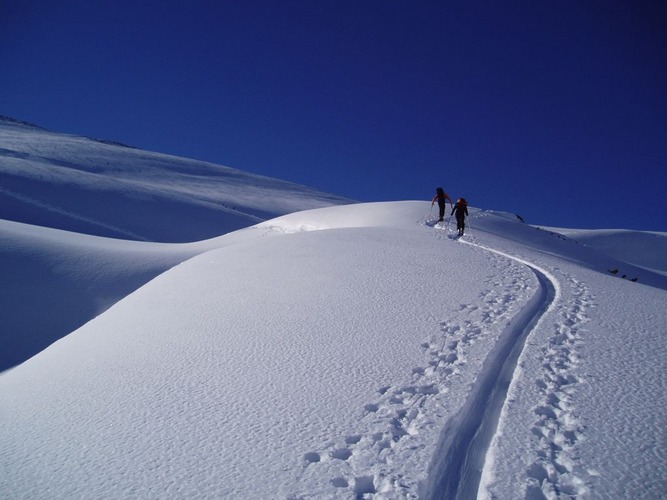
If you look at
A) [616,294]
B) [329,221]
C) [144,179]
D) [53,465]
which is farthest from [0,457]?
[144,179]

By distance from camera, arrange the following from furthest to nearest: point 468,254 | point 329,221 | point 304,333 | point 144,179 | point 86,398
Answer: point 144,179
point 329,221
point 468,254
point 304,333
point 86,398

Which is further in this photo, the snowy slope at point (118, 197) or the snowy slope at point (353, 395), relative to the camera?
the snowy slope at point (118, 197)

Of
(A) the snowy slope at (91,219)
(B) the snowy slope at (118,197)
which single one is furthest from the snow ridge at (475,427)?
(B) the snowy slope at (118,197)

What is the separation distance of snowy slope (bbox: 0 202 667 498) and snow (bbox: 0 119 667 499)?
2 centimetres

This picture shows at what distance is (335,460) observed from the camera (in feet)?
10.4

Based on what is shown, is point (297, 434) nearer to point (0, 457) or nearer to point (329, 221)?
point (0, 457)

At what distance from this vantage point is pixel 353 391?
412 cm

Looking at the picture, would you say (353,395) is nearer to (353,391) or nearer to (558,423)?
(353,391)

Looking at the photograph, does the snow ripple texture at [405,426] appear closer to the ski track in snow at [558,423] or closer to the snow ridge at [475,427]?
the snow ridge at [475,427]

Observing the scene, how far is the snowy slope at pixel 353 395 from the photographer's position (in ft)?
9.95

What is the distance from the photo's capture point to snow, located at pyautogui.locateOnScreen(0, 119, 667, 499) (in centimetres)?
304

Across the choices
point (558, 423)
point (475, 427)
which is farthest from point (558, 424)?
point (475, 427)

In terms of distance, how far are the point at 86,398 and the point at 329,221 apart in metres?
16.8

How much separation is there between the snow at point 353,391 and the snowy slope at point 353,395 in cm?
2
